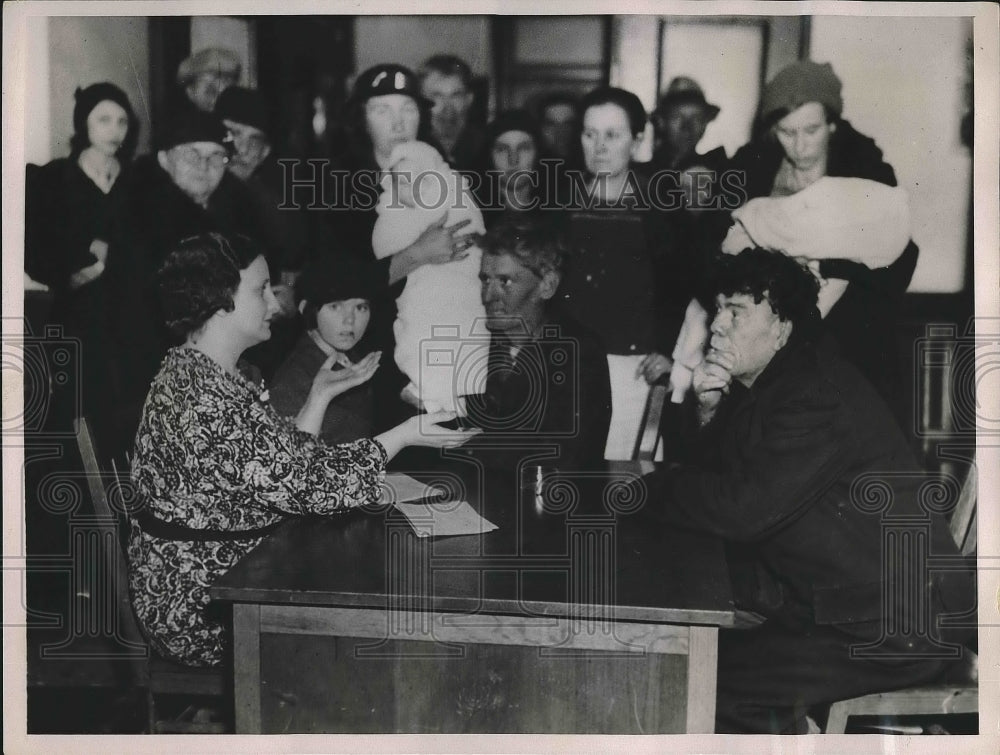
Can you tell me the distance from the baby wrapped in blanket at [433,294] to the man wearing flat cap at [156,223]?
308 millimetres

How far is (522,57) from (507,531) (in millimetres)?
1006

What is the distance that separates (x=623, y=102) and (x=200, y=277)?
3.19 feet

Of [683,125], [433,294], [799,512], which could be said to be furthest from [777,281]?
[433,294]

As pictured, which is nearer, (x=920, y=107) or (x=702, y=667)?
(x=702, y=667)

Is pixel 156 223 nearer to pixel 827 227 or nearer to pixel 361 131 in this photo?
pixel 361 131

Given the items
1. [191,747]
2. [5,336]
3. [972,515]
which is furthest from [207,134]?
[972,515]

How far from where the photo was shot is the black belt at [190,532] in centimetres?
191

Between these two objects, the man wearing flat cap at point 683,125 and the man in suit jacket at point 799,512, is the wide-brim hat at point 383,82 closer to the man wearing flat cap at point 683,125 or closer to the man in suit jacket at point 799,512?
the man wearing flat cap at point 683,125

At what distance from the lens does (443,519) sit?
197 cm

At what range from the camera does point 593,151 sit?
2020 mm

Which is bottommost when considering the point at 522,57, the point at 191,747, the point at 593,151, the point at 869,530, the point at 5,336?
the point at 191,747

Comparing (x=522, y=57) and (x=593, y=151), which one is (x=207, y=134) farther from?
(x=593, y=151)

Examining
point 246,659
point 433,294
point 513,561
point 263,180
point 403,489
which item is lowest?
point 246,659

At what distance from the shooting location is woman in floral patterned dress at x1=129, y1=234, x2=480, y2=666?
188cm
